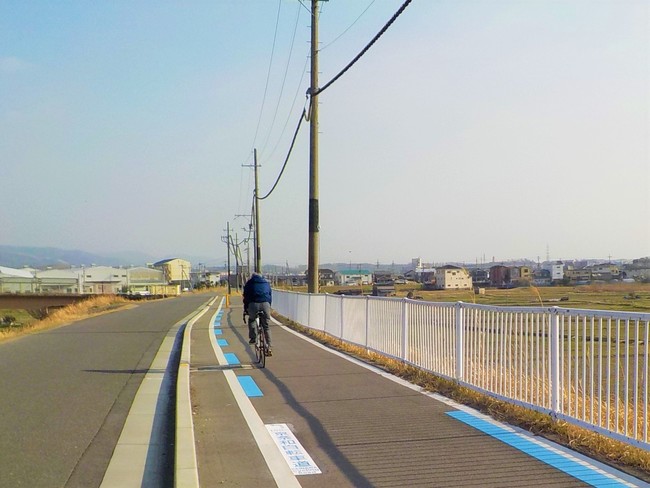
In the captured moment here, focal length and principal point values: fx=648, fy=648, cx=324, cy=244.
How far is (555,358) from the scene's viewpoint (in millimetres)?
6441

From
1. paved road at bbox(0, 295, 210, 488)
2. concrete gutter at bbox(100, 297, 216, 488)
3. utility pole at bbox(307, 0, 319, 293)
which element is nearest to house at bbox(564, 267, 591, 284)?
utility pole at bbox(307, 0, 319, 293)

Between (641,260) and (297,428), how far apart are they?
20.4 m

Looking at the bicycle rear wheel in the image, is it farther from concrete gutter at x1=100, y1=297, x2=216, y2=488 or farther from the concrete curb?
the concrete curb

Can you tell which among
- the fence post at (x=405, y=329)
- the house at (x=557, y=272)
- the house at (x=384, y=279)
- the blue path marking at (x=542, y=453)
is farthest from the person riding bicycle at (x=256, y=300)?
the house at (x=384, y=279)

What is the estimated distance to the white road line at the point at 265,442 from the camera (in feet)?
17.4

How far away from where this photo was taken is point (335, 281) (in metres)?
76.4

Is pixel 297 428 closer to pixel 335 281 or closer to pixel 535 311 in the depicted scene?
pixel 535 311

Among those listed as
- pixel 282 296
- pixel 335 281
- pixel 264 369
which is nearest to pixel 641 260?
pixel 282 296

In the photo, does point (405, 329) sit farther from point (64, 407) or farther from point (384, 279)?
point (384, 279)

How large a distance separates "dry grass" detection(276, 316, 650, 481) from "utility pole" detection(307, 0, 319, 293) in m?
10.0

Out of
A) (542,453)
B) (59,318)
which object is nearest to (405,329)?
(542,453)

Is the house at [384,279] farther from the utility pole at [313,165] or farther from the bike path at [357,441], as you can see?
the bike path at [357,441]

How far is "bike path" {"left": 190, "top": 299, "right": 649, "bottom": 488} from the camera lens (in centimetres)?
520

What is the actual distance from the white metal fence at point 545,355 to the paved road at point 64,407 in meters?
A: 3.82
